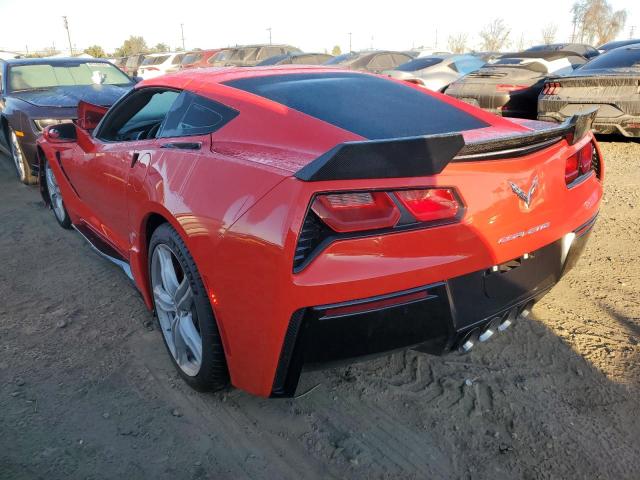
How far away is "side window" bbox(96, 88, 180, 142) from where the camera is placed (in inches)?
122

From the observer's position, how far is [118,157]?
293 centimetres

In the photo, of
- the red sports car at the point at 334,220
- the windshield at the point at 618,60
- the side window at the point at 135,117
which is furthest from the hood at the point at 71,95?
the windshield at the point at 618,60

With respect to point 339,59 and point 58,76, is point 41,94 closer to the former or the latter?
point 58,76

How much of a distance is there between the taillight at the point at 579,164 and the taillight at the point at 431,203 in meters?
0.77

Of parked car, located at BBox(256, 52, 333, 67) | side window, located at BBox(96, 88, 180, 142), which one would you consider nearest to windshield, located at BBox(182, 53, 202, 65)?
parked car, located at BBox(256, 52, 333, 67)

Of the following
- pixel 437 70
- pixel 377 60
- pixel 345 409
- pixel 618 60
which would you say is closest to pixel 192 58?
pixel 377 60

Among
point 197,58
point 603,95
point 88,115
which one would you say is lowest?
point 603,95

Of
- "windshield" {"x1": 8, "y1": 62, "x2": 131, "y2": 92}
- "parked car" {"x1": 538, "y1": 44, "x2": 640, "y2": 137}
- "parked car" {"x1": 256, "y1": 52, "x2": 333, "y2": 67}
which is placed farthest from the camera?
"parked car" {"x1": 256, "y1": 52, "x2": 333, "y2": 67}

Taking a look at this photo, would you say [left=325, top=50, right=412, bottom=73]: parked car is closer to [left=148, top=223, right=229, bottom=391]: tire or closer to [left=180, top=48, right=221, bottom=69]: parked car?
[left=180, top=48, right=221, bottom=69]: parked car

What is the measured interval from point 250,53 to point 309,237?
63.6ft

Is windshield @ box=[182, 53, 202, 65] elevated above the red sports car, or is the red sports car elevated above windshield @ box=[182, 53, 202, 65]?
windshield @ box=[182, 53, 202, 65]

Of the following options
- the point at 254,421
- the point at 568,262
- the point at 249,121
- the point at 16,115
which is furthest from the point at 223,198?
the point at 16,115

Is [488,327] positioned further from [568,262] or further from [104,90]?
[104,90]

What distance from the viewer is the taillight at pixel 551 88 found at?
6.88 m
